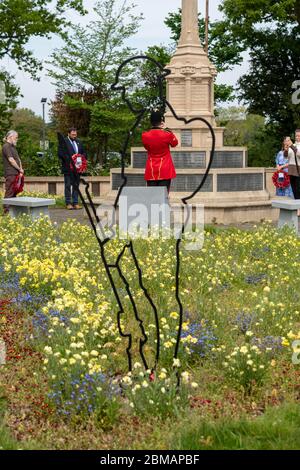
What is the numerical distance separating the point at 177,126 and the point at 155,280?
11.9 metres

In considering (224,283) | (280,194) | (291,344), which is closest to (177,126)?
(280,194)

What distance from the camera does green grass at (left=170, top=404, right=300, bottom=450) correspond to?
382 cm

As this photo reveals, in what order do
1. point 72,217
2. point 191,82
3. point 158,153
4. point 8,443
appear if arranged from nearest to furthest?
1. point 8,443
2. point 158,153
3. point 72,217
4. point 191,82

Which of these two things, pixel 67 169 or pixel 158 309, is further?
pixel 67 169

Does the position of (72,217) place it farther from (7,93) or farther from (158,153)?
(7,93)

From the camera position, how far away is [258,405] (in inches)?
183

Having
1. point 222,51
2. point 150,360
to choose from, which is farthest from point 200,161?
point 222,51

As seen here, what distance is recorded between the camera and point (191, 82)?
18781mm

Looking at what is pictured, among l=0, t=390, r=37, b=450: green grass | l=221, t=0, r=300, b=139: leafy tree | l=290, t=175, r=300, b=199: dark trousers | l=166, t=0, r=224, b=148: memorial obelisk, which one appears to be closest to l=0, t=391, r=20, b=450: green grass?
l=0, t=390, r=37, b=450: green grass

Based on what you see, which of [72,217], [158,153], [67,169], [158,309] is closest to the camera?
[158,309]

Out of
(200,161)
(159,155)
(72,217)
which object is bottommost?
(72,217)

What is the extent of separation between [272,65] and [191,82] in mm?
20128

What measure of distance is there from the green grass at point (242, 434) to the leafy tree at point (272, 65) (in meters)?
32.0
